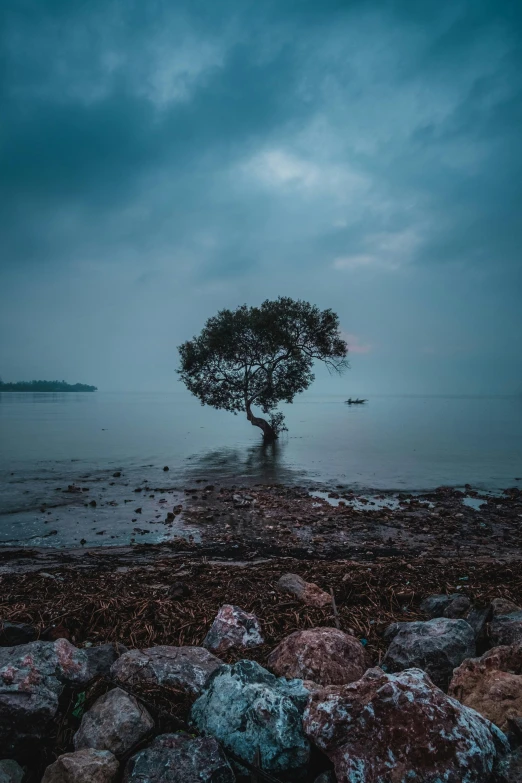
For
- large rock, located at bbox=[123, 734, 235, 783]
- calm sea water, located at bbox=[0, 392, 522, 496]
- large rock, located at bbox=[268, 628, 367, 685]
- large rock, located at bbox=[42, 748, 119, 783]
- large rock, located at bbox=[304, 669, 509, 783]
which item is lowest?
calm sea water, located at bbox=[0, 392, 522, 496]

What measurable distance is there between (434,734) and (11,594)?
5308mm

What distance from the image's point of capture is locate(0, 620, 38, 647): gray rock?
3.58m

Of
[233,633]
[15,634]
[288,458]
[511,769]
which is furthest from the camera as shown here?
[288,458]

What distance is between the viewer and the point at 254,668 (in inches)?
109

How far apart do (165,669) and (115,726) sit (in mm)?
602

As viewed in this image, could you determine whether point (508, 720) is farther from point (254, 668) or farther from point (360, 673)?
point (254, 668)

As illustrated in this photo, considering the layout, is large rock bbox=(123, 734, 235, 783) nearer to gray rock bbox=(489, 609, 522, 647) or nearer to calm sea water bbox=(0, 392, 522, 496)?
gray rock bbox=(489, 609, 522, 647)

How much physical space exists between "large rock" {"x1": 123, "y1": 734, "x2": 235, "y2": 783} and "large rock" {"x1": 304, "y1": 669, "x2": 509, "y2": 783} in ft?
1.65

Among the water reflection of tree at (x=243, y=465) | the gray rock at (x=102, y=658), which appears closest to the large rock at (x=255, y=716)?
the gray rock at (x=102, y=658)

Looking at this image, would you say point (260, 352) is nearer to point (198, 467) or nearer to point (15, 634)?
point (198, 467)

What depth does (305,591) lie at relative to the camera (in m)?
4.96

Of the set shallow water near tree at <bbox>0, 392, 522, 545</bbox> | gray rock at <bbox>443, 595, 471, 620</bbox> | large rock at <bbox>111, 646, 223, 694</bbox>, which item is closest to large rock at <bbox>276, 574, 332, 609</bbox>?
gray rock at <bbox>443, 595, 471, 620</bbox>

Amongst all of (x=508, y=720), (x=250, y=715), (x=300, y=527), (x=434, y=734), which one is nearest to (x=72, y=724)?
(x=250, y=715)

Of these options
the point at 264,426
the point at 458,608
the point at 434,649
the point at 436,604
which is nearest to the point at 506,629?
the point at 434,649
